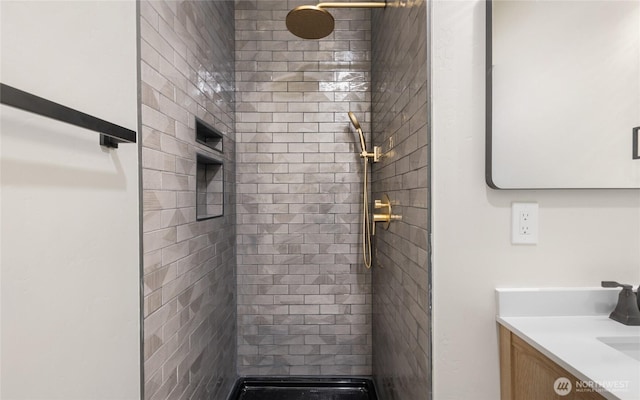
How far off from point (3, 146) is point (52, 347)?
390 mm

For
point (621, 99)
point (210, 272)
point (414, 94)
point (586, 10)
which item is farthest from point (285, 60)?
point (621, 99)

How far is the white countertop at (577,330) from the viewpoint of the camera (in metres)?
0.60

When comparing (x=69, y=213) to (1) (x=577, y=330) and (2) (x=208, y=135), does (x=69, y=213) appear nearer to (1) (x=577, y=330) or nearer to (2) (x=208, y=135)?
(2) (x=208, y=135)

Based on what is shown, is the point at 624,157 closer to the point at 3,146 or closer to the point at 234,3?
the point at 3,146

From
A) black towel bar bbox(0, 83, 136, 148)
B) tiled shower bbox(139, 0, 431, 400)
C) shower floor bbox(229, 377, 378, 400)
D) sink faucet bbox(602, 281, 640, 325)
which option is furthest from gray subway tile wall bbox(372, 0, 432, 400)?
black towel bar bbox(0, 83, 136, 148)

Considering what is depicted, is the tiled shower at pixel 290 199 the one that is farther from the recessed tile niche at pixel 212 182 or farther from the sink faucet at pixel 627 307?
the sink faucet at pixel 627 307

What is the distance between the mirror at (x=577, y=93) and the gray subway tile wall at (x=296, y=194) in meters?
1.17

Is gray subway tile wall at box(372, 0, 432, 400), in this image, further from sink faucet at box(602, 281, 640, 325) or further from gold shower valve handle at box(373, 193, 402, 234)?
sink faucet at box(602, 281, 640, 325)

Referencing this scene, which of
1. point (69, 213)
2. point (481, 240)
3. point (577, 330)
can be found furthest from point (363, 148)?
point (69, 213)

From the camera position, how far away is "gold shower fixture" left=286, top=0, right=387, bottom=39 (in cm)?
155

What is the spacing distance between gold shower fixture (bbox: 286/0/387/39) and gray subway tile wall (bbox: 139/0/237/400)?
435mm

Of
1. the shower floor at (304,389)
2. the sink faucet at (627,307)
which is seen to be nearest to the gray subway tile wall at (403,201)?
the shower floor at (304,389)

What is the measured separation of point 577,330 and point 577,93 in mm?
702

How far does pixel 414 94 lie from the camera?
1.06 meters
